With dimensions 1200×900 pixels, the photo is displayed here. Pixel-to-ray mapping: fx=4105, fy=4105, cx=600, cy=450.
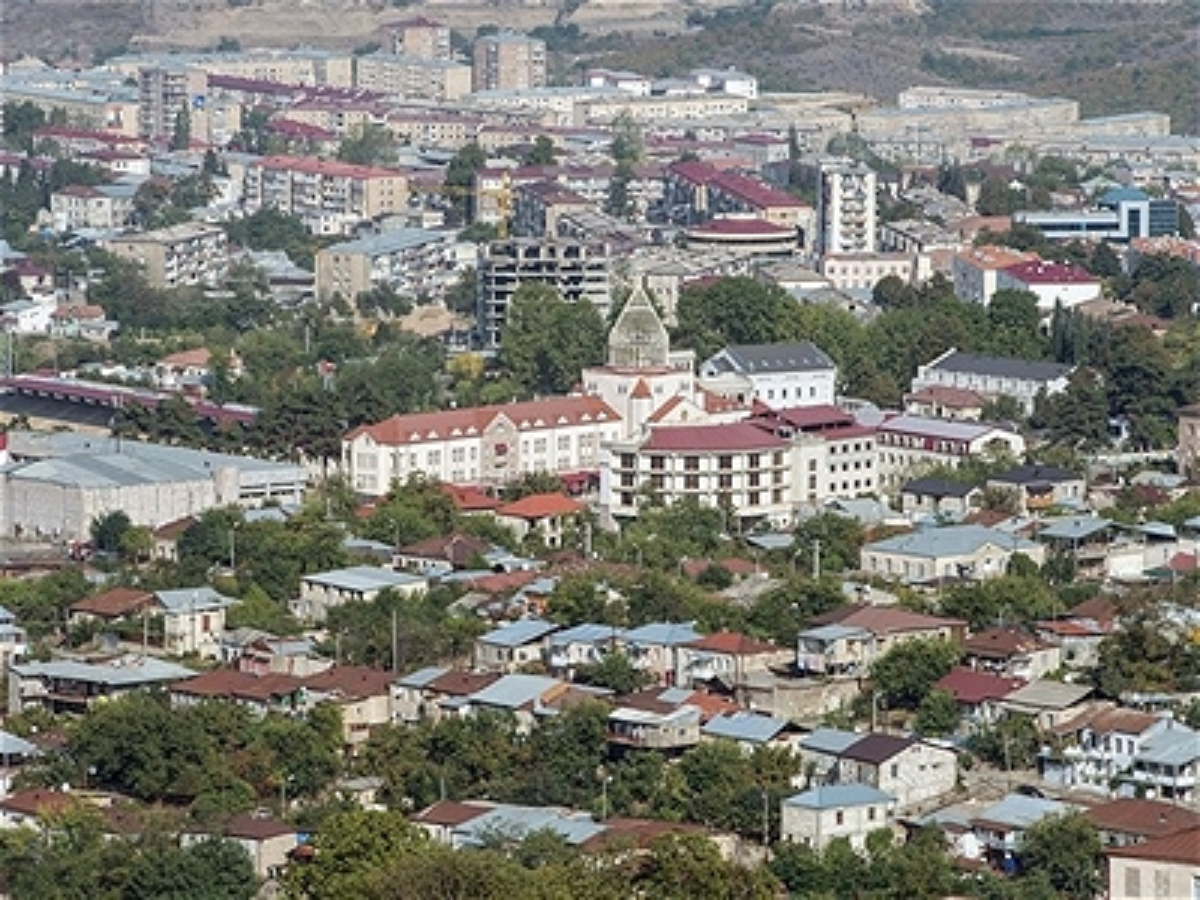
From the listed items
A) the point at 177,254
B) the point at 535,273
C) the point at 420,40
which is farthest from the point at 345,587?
the point at 420,40

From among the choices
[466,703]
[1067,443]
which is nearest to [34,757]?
[466,703]

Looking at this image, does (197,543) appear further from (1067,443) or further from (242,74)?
(242,74)

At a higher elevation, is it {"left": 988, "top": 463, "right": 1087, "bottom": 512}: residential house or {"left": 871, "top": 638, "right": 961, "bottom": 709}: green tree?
{"left": 871, "top": 638, "right": 961, "bottom": 709}: green tree

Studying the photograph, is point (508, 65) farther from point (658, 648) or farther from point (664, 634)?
point (658, 648)

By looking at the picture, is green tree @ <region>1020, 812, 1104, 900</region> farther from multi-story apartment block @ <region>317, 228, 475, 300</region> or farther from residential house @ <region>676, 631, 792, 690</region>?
multi-story apartment block @ <region>317, 228, 475, 300</region>

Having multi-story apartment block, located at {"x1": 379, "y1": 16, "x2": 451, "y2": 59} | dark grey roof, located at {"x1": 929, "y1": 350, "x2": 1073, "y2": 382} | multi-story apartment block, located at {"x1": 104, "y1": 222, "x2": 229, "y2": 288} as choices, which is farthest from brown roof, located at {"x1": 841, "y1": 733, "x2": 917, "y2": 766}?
multi-story apartment block, located at {"x1": 379, "y1": 16, "x2": 451, "y2": 59}

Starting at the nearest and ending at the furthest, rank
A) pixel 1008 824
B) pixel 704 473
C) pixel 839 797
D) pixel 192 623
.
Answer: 1. pixel 1008 824
2. pixel 839 797
3. pixel 192 623
4. pixel 704 473
